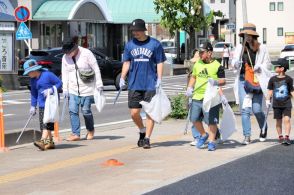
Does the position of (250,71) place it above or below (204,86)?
Answer: above

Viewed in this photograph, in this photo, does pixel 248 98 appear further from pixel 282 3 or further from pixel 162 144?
pixel 282 3

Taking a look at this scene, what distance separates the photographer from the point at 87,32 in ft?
159

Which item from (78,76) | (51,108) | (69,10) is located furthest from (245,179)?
(69,10)

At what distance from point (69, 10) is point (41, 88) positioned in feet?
102

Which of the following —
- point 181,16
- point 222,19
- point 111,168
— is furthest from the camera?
point 222,19

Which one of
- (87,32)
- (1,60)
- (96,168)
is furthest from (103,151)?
(87,32)

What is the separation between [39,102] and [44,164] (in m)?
1.68

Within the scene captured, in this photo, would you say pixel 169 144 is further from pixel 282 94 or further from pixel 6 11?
pixel 6 11

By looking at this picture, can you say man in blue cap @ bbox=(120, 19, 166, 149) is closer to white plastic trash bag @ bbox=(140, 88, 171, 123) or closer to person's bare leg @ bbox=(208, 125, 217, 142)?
white plastic trash bag @ bbox=(140, 88, 171, 123)

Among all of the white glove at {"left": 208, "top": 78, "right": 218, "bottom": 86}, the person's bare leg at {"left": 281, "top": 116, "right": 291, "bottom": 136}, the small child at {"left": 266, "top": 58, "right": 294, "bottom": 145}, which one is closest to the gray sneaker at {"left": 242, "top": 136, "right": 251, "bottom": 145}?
the small child at {"left": 266, "top": 58, "right": 294, "bottom": 145}

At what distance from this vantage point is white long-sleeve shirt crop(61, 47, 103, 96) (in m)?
12.9

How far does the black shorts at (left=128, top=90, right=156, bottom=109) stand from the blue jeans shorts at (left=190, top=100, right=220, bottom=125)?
0.67m

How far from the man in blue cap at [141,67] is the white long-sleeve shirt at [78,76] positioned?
1428mm

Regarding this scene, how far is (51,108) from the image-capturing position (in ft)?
38.4
